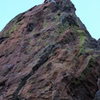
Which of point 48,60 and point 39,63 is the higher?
point 39,63

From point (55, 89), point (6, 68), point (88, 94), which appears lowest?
point (88, 94)

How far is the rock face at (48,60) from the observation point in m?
22.5

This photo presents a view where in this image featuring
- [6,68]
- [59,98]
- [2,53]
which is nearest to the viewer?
[59,98]

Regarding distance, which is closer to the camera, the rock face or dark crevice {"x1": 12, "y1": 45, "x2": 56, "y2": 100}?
the rock face

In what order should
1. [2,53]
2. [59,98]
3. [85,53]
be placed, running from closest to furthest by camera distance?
[59,98] → [85,53] → [2,53]

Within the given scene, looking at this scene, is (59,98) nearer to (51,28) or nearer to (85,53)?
(85,53)

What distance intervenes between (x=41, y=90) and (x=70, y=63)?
9.85 feet

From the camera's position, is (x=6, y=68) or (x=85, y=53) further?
(x=6, y=68)

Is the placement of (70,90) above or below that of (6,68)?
below

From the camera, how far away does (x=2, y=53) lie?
28.8 m

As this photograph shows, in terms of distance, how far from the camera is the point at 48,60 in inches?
980

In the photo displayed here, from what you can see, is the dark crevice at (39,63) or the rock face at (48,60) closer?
the rock face at (48,60)

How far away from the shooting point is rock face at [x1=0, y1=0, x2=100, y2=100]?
22484mm

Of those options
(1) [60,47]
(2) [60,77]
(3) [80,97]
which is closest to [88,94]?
(3) [80,97]
